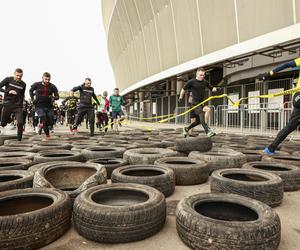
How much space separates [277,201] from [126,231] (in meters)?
1.79

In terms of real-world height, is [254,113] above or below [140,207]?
above

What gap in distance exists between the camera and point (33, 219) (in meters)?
1.78

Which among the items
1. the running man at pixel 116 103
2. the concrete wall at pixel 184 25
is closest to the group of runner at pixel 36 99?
the running man at pixel 116 103

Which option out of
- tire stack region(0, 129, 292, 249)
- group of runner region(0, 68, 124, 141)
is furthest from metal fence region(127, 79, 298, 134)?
tire stack region(0, 129, 292, 249)

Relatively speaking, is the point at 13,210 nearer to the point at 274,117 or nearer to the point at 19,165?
the point at 19,165

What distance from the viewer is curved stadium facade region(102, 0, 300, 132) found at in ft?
38.4

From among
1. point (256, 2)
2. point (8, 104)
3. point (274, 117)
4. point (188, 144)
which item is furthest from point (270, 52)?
point (8, 104)

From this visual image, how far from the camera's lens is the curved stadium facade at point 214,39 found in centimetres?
1170

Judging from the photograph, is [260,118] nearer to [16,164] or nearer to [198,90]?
[198,90]

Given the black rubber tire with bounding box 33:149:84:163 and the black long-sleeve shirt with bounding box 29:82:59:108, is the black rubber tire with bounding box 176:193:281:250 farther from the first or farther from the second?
the black long-sleeve shirt with bounding box 29:82:59:108

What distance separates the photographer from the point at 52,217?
1.88 metres

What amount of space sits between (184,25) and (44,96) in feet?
47.9

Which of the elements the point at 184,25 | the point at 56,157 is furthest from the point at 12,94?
the point at 184,25

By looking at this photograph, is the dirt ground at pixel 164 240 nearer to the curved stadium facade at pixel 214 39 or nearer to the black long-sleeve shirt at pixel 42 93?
the black long-sleeve shirt at pixel 42 93
